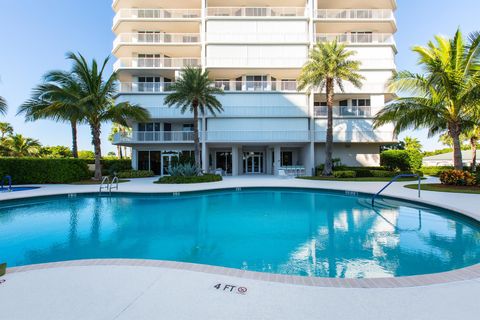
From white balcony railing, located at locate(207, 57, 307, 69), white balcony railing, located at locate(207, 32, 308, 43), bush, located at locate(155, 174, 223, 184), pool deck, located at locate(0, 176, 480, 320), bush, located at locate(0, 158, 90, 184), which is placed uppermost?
white balcony railing, located at locate(207, 32, 308, 43)

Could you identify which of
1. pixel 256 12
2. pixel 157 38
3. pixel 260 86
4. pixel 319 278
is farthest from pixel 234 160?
pixel 319 278

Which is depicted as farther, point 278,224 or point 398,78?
point 398,78

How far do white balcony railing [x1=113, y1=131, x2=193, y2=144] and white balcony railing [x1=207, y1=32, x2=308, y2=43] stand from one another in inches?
401

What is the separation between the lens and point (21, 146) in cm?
3123

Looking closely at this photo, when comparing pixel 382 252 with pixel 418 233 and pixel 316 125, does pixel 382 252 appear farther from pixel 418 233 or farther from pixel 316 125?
pixel 316 125

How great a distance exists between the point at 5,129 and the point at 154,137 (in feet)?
88.9

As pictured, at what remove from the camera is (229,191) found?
14375 mm

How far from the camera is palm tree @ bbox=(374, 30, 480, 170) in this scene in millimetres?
12688

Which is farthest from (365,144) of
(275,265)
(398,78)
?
(275,265)

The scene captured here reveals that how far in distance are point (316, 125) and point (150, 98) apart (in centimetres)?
1734

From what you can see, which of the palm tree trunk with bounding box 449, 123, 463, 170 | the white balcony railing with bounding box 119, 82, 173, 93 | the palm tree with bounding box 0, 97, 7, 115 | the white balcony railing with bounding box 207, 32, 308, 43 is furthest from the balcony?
the palm tree with bounding box 0, 97, 7, 115

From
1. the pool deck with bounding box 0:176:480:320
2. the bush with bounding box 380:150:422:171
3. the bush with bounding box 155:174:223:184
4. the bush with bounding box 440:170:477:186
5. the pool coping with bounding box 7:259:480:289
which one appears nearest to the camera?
the pool deck with bounding box 0:176:480:320

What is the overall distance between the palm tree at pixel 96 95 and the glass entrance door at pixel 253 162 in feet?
42.4

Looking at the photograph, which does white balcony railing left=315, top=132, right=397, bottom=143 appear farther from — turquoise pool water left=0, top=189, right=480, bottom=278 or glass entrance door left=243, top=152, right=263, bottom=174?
turquoise pool water left=0, top=189, right=480, bottom=278
